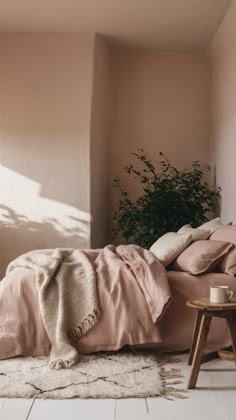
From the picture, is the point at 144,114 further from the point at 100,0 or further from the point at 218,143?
the point at 100,0

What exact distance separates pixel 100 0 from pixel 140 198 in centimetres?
216

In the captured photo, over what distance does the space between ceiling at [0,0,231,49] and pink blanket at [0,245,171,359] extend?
266cm

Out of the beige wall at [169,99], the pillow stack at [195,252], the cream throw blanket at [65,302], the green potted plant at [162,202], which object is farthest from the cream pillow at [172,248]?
the beige wall at [169,99]

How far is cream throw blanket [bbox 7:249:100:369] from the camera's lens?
11.1 feet

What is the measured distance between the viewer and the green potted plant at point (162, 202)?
5930 mm

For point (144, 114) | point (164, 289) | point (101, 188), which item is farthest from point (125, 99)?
point (164, 289)

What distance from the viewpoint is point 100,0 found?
4.93 metres

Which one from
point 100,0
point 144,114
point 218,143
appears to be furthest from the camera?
point 144,114

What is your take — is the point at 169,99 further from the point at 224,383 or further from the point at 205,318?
the point at 224,383

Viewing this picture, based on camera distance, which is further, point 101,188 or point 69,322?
point 101,188

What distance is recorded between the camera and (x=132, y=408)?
8.57 ft

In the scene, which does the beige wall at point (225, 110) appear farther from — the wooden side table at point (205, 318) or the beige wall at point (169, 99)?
the wooden side table at point (205, 318)

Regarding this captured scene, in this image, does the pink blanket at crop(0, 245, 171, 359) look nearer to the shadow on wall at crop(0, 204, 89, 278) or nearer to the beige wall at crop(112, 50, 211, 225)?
the shadow on wall at crop(0, 204, 89, 278)

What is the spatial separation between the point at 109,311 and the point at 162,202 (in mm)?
2573
